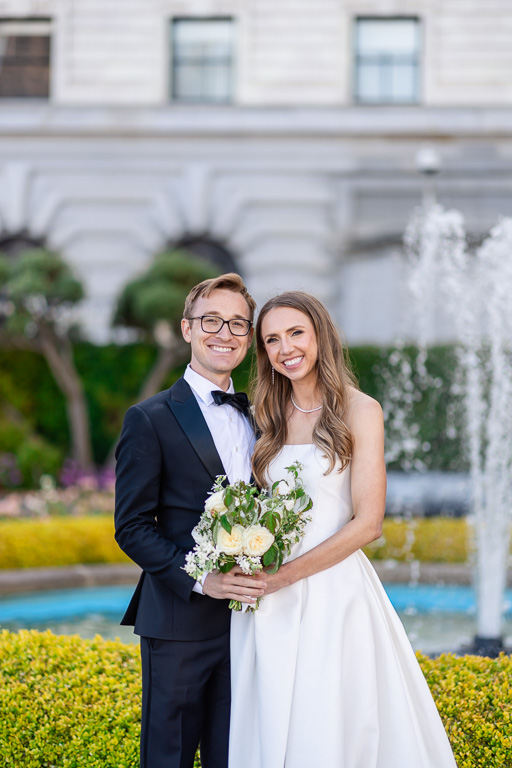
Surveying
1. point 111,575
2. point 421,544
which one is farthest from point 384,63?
point 111,575

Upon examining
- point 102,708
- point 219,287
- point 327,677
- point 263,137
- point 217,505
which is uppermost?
point 263,137

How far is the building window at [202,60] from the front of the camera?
1702 cm

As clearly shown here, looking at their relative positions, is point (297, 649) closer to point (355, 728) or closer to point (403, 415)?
point (355, 728)

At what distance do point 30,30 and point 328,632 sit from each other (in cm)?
1683

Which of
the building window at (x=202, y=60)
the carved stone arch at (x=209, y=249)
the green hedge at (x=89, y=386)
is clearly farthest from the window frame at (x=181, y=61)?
the green hedge at (x=89, y=386)

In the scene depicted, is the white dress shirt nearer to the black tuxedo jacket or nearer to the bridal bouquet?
the black tuxedo jacket

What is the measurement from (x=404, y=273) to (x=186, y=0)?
6871 mm

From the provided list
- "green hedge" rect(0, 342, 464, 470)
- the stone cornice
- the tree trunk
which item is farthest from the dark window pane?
the tree trunk

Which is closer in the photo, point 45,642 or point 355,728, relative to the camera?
point 355,728

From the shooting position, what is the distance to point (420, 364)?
516 inches

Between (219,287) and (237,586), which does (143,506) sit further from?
(219,287)

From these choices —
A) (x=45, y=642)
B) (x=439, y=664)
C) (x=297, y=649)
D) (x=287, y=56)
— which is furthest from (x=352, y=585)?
(x=287, y=56)

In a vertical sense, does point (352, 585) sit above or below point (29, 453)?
below

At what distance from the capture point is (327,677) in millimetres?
2826
